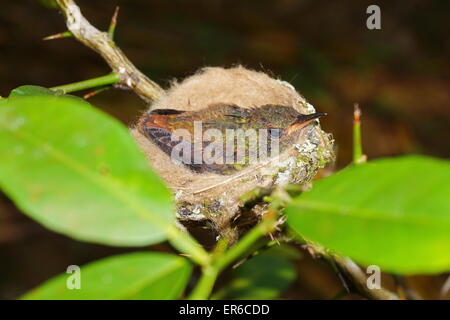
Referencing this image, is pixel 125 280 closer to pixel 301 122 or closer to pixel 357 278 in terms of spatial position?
pixel 357 278

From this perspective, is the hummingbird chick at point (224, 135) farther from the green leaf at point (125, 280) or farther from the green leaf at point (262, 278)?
the green leaf at point (125, 280)

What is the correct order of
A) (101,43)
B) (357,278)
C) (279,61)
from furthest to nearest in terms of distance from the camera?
(279,61) < (101,43) < (357,278)

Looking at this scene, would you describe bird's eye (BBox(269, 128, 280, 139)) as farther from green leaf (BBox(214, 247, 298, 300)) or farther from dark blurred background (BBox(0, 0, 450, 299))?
dark blurred background (BBox(0, 0, 450, 299))

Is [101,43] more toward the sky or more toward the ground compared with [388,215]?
more toward the sky

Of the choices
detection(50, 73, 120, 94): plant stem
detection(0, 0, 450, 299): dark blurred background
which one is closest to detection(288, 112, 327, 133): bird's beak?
detection(50, 73, 120, 94): plant stem

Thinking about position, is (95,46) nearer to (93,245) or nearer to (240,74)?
(240,74)

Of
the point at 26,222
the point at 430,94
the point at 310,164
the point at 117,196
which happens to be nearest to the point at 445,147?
the point at 430,94

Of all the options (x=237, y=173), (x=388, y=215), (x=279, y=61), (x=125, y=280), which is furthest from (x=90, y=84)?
(x=279, y=61)
